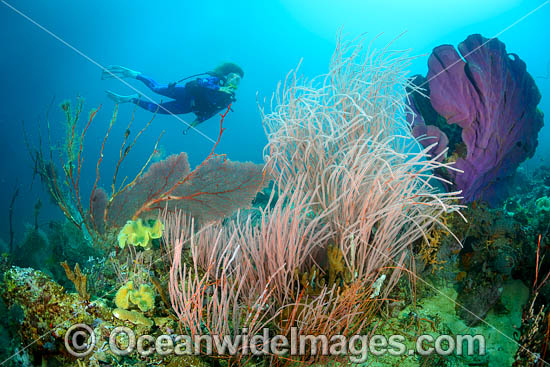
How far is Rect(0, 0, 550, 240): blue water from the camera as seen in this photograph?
35.0 m

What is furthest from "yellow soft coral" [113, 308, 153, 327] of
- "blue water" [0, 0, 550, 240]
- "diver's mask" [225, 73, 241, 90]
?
"blue water" [0, 0, 550, 240]

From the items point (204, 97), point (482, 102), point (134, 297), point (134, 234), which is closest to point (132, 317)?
point (134, 297)

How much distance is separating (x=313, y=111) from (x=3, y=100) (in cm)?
4903

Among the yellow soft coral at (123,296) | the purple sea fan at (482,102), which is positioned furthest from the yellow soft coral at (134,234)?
the purple sea fan at (482,102)

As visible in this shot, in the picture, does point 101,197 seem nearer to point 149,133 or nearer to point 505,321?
point 505,321

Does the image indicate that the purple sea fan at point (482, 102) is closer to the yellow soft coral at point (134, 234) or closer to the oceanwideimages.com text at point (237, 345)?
the oceanwideimages.com text at point (237, 345)

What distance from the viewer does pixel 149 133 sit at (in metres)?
56.2

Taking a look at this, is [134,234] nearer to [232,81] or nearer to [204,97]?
[204,97]

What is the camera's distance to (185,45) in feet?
193

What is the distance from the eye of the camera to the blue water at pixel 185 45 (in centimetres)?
3497

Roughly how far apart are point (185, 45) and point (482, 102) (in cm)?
6613

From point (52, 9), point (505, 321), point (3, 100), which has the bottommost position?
point (505, 321)

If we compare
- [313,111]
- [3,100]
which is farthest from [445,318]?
[3,100]

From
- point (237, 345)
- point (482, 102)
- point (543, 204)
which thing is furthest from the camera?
point (543, 204)
